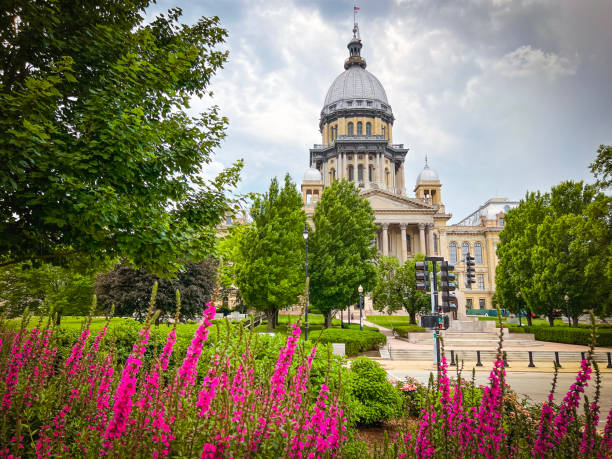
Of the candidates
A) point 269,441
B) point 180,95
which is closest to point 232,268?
point 180,95

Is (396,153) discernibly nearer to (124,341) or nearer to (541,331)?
(541,331)

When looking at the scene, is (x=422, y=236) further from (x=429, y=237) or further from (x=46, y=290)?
(x=46, y=290)

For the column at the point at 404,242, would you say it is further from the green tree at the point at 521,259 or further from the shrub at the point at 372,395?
the shrub at the point at 372,395

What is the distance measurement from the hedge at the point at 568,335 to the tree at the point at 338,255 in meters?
15.8

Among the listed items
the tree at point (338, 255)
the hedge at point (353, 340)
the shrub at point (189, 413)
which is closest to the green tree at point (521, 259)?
the tree at point (338, 255)

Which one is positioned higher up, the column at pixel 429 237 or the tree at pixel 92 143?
the column at pixel 429 237

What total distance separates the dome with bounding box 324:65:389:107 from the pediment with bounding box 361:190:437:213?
3302 centimetres

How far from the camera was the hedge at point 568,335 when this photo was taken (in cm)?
2617

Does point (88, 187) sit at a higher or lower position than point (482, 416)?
higher

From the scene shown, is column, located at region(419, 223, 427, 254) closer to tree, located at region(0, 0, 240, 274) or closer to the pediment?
the pediment

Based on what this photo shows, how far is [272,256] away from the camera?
23719mm

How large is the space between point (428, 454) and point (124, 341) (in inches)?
331

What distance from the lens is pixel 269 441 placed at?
9.15ft

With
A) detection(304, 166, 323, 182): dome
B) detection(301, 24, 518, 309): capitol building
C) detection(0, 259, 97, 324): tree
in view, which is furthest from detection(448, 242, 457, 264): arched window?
detection(0, 259, 97, 324): tree
